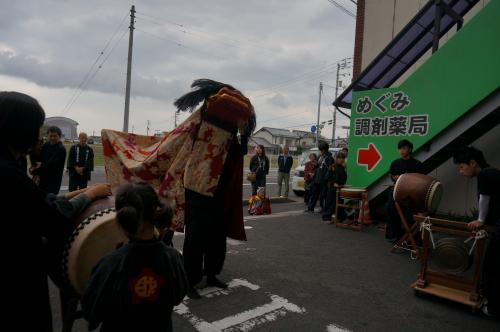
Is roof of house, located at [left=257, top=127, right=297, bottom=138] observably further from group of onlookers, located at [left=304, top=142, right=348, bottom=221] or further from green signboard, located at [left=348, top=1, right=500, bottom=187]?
green signboard, located at [left=348, top=1, right=500, bottom=187]

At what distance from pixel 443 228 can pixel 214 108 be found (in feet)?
8.75

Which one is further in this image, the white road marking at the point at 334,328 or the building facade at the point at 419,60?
the building facade at the point at 419,60

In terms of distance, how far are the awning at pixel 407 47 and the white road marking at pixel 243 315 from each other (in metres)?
5.79

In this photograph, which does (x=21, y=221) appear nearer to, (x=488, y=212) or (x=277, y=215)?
(x=488, y=212)

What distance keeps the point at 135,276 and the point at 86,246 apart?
16.5 inches

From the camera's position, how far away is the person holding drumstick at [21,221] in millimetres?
1370

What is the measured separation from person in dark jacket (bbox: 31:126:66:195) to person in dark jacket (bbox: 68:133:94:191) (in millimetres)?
1562

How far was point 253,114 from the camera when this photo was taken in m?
3.72

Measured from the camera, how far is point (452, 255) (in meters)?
3.79

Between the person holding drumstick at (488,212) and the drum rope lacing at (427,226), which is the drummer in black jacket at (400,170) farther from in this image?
the person holding drumstick at (488,212)

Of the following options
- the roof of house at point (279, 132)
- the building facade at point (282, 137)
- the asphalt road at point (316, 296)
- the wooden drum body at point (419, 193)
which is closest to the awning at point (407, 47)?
the wooden drum body at point (419, 193)

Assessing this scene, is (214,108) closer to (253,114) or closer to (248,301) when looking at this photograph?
(253,114)

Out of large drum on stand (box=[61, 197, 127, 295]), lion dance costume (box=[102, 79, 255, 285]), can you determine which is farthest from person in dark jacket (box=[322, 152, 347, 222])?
large drum on stand (box=[61, 197, 127, 295])

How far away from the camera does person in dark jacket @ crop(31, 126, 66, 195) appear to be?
19.1 feet
